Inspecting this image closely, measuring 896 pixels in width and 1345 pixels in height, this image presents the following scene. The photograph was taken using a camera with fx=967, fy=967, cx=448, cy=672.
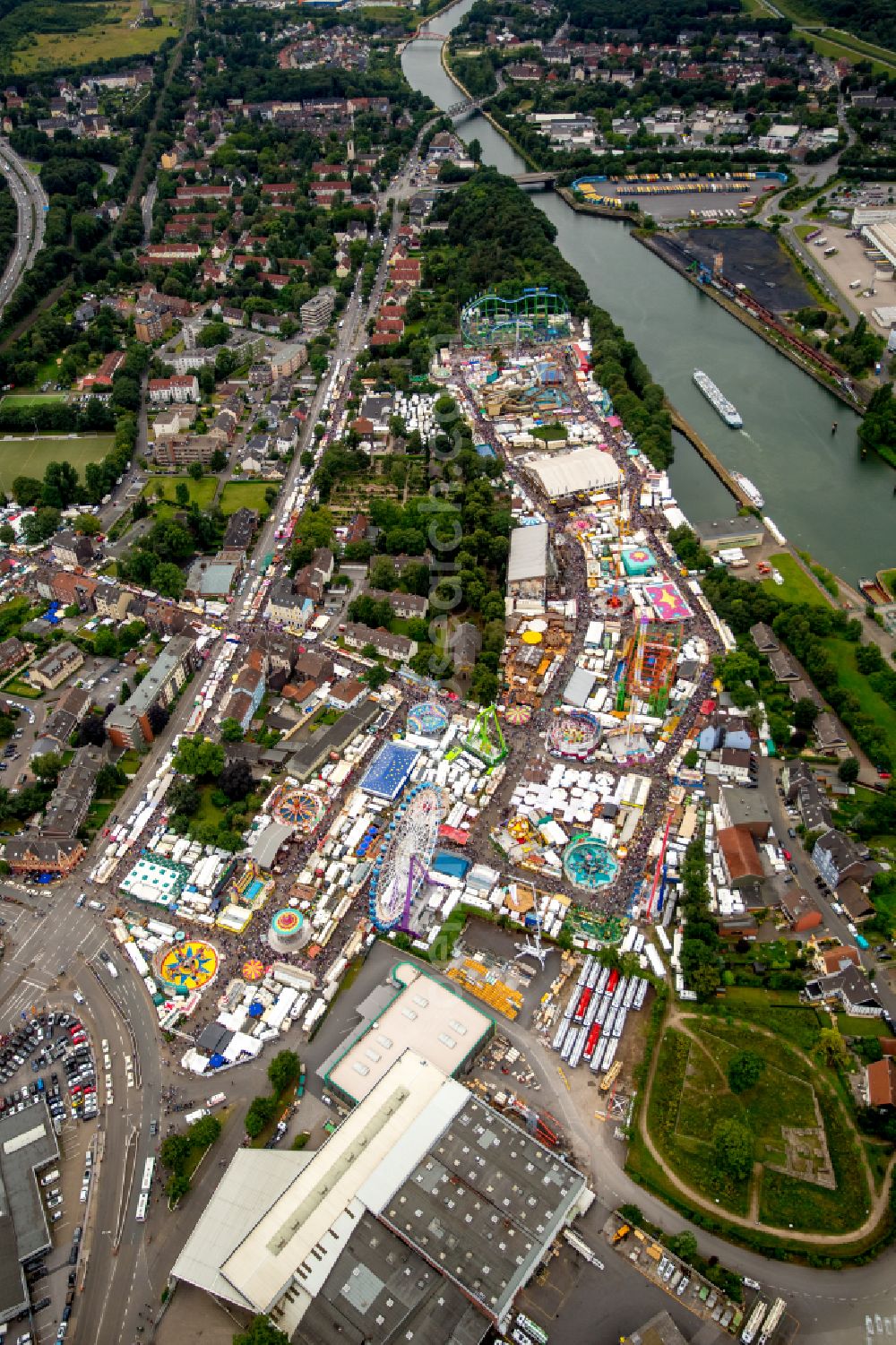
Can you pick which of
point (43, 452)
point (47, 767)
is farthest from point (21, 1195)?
point (43, 452)

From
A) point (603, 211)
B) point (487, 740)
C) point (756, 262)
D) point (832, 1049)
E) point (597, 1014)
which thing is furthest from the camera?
point (603, 211)

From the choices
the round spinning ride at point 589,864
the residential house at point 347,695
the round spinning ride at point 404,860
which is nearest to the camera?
the round spinning ride at point 404,860

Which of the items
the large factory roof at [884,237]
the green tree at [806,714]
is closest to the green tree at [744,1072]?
the green tree at [806,714]

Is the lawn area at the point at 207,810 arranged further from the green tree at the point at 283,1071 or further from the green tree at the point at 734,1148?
the green tree at the point at 734,1148

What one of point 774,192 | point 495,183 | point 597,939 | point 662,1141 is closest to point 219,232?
point 495,183

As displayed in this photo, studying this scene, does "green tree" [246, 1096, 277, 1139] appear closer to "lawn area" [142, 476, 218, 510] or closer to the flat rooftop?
the flat rooftop

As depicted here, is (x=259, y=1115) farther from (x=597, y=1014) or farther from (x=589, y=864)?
(x=589, y=864)

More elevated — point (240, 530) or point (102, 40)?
point (102, 40)
